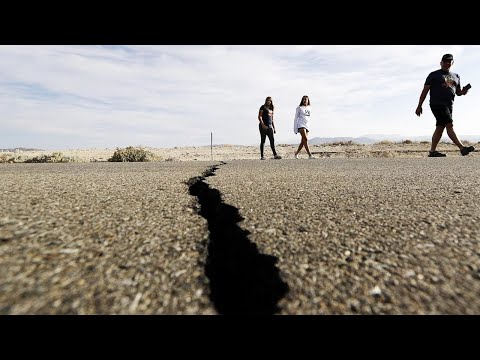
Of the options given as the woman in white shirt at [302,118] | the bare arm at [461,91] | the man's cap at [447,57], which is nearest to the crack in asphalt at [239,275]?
the man's cap at [447,57]

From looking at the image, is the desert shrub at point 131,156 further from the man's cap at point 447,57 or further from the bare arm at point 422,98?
the man's cap at point 447,57

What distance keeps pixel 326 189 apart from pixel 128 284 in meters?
1.74

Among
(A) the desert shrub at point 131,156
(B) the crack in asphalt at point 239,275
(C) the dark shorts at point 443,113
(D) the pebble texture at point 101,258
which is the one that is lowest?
(B) the crack in asphalt at point 239,275

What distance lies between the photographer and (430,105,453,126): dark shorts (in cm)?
588

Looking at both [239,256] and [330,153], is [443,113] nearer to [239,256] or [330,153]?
[330,153]

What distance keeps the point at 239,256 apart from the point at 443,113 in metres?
6.27

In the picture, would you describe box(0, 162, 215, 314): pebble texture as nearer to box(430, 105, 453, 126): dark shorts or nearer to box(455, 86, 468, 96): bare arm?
box(430, 105, 453, 126): dark shorts

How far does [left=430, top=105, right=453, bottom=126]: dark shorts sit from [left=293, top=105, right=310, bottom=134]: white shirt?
9.05ft

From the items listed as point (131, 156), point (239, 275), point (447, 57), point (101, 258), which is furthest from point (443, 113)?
point (131, 156)

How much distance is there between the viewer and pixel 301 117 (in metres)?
8.02

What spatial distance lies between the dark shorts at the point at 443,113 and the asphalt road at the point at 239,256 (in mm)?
4914

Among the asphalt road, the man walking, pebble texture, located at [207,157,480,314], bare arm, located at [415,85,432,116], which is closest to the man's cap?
the man walking

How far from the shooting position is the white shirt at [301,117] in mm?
7961
